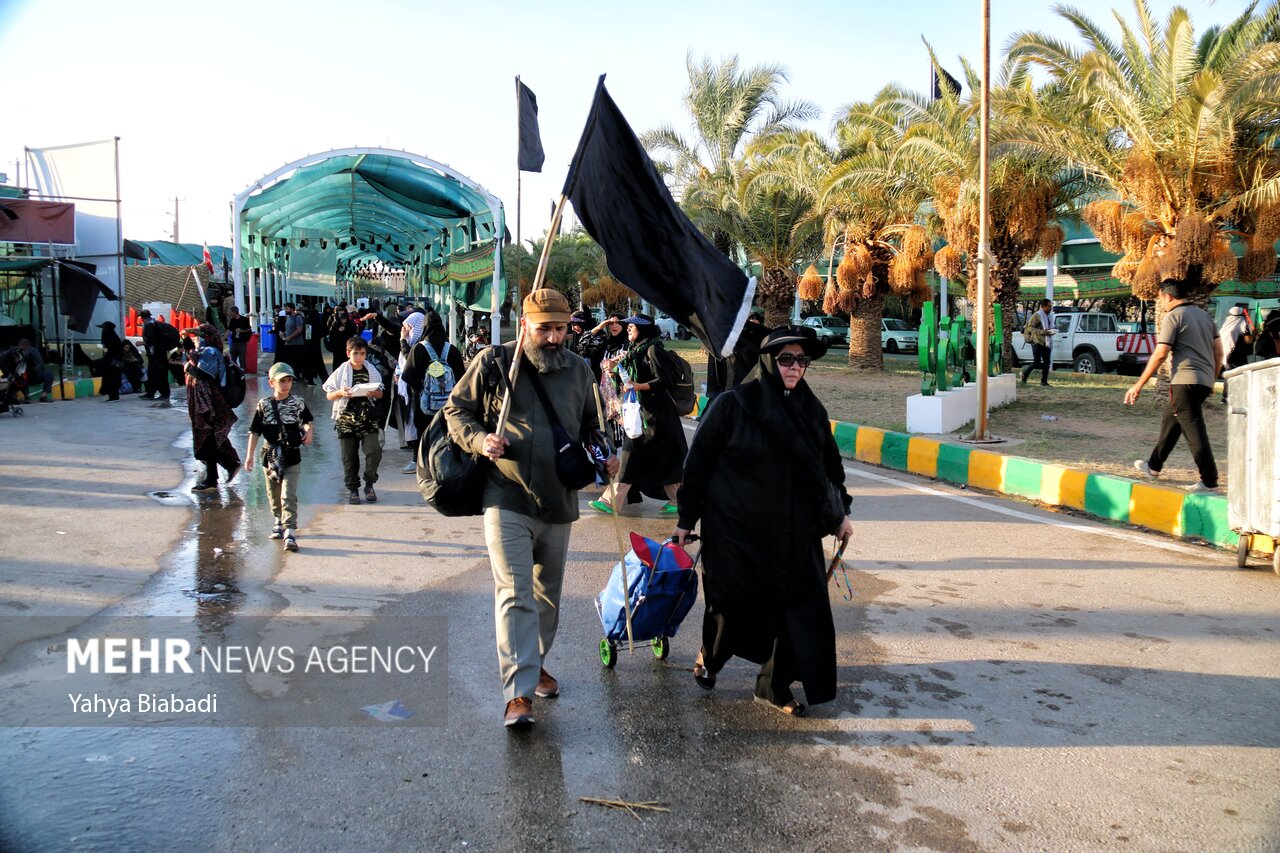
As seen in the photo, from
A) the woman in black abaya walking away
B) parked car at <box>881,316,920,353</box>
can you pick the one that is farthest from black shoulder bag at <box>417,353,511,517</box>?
parked car at <box>881,316,920,353</box>

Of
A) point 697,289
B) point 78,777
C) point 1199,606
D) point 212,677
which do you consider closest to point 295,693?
point 212,677

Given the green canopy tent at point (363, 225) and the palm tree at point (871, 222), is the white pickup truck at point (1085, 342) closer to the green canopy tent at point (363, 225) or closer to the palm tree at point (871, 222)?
the palm tree at point (871, 222)

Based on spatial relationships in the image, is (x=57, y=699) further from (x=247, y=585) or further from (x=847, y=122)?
(x=847, y=122)

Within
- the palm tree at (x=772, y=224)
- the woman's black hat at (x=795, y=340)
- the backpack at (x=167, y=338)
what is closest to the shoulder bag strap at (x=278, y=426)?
the woman's black hat at (x=795, y=340)

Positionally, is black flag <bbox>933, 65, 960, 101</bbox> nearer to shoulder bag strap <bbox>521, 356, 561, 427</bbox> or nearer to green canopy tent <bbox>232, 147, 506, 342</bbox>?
green canopy tent <bbox>232, 147, 506, 342</bbox>

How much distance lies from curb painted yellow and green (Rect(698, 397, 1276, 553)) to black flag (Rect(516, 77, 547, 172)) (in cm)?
283

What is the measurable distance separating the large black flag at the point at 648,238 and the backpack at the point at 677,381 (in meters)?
3.44

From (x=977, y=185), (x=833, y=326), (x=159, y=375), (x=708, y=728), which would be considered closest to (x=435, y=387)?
(x=708, y=728)

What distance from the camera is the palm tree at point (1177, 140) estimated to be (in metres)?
13.3

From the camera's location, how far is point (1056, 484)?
8.90 m

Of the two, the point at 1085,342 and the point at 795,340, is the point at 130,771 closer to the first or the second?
the point at 795,340

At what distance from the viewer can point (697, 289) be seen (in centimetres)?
420

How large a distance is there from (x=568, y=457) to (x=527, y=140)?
2151 millimetres

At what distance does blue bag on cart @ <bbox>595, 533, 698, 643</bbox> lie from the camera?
455 centimetres
